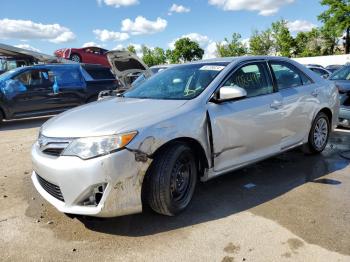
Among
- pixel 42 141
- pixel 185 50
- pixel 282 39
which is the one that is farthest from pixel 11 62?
pixel 185 50

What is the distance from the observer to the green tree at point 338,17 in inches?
2031

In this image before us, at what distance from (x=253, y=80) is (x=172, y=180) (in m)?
1.87

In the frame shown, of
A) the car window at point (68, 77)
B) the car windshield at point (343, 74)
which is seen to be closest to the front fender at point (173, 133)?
the car windshield at point (343, 74)

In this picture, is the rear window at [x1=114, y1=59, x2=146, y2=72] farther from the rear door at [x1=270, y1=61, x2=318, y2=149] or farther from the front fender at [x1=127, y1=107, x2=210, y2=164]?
the front fender at [x1=127, y1=107, x2=210, y2=164]

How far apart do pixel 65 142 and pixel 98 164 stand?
43cm

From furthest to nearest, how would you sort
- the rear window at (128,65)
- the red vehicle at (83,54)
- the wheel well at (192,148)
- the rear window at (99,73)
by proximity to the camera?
1. the red vehicle at (83,54)
2. the rear window at (99,73)
3. the rear window at (128,65)
4. the wheel well at (192,148)

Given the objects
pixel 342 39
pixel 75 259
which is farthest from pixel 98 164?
pixel 342 39

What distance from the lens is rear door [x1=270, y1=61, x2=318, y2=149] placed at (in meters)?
4.94

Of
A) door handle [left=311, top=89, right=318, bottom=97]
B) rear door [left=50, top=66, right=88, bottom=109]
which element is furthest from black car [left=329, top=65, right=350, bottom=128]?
rear door [left=50, top=66, right=88, bottom=109]

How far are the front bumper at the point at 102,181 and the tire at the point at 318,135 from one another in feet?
10.7

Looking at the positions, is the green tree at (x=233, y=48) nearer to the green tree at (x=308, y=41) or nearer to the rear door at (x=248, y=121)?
the green tree at (x=308, y=41)

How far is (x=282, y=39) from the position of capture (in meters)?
55.8

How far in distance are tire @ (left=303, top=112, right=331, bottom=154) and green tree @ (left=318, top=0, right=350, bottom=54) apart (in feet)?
172

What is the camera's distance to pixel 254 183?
468 cm
